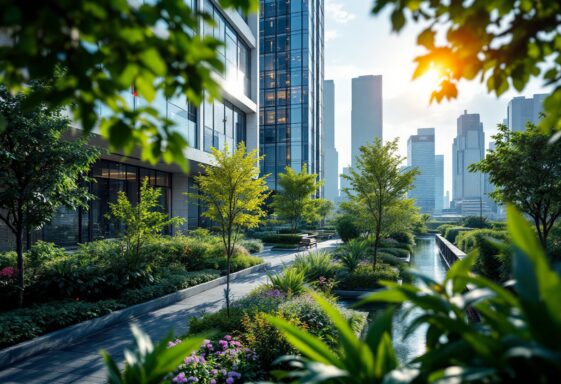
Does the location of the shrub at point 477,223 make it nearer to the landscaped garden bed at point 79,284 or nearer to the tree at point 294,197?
the tree at point 294,197

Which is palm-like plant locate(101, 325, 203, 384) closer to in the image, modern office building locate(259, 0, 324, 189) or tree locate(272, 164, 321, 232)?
tree locate(272, 164, 321, 232)

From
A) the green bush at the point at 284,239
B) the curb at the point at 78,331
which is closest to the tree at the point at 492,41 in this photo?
the curb at the point at 78,331

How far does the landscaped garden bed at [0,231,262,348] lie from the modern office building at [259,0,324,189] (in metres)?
36.2

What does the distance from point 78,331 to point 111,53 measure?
7.49 m

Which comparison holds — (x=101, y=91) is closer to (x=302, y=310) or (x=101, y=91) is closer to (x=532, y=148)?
(x=302, y=310)

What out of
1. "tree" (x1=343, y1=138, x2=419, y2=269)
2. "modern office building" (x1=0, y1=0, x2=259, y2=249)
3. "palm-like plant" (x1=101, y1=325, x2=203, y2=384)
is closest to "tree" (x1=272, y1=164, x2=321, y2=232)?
"modern office building" (x1=0, y1=0, x2=259, y2=249)

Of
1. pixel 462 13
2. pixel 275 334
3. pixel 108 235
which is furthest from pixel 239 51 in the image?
pixel 462 13

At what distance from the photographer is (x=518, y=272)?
148 centimetres

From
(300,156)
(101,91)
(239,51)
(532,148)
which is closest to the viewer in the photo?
(101,91)

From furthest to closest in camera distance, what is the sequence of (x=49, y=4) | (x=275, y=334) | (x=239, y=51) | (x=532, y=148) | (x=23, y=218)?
1. (x=239, y=51)
2. (x=532, y=148)
3. (x=23, y=218)
4. (x=275, y=334)
5. (x=49, y=4)

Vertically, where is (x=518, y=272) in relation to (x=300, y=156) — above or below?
below

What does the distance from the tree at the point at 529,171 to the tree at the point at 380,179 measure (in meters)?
3.46

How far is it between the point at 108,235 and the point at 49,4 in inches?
839

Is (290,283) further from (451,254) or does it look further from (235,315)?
(451,254)
